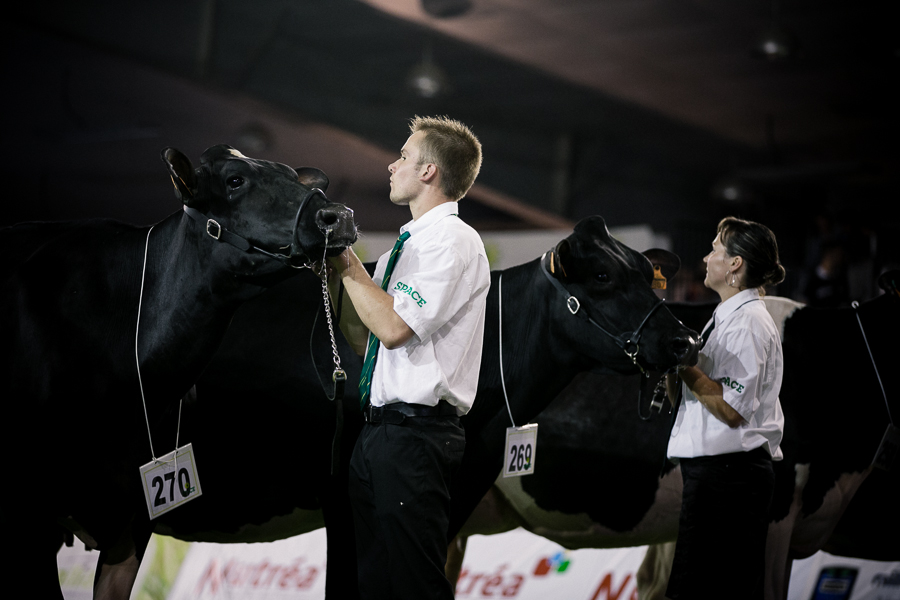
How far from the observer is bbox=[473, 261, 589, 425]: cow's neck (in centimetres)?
304

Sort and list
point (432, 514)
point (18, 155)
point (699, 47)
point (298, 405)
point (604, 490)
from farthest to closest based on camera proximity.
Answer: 1. point (18, 155)
2. point (699, 47)
3. point (604, 490)
4. point (298, 405)
5. point (432, 514)

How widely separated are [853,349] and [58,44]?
782 cm

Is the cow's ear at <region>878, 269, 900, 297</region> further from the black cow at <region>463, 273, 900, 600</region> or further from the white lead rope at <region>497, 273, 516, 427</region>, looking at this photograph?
the white lead rope at <region>497, 273, 516, 427</region>

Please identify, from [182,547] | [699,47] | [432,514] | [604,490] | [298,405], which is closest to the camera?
[432,514]

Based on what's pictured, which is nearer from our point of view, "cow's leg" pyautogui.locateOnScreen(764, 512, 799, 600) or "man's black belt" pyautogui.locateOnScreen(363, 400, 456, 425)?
"man's black belt" pyautogui.locateOnScreen(363, 400, 456, 425)

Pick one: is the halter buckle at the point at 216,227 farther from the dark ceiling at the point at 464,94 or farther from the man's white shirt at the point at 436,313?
the dark ceiling at the point at 464,94

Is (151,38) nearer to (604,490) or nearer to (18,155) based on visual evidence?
(18,155)

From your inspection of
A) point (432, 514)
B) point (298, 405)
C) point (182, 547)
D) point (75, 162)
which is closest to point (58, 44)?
point (75, 162)

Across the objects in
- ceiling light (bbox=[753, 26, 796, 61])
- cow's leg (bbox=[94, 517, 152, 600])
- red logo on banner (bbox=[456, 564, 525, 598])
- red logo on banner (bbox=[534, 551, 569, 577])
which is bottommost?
red logo on banner (bbox=[456, 564, 525, 598])

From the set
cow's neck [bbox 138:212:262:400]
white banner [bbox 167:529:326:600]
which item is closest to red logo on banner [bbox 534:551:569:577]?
white banner [bbox 167:529:326:600]

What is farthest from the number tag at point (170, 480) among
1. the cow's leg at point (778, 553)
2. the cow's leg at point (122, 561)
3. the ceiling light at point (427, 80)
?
the ceiling light at point (427, 80)

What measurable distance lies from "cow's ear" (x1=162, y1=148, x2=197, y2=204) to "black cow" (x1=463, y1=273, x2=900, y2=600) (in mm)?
1836

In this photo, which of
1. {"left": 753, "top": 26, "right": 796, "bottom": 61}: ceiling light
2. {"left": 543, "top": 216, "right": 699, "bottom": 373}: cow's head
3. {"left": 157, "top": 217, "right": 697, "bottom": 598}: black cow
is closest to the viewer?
{"left": 543, "top": 216, "right": 699, "bottom": 373}: cow's head

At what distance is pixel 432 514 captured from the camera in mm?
1967
